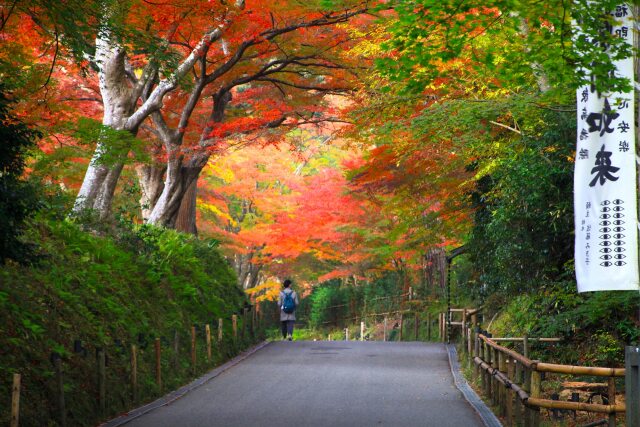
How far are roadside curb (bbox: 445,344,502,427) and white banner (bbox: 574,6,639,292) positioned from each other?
2.17 m

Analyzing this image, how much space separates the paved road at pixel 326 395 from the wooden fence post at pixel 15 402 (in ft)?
7.79

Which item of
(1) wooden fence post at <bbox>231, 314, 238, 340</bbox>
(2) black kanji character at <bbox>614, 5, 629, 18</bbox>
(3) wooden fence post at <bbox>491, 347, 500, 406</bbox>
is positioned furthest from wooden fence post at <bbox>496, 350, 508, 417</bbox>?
(1) wooden fence post at <bbox>231, 314, 238, 340</bbox>

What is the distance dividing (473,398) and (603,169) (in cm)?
479

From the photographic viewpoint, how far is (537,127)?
16.6 metres

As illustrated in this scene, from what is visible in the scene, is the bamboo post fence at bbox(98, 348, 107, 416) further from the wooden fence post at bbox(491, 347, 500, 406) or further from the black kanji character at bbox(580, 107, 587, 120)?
the black kanji character at bbox(580, 107, 587, 120)

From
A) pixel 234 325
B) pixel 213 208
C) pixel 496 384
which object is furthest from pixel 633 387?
pixel 213 208

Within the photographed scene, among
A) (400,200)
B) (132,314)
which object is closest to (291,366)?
(132,314)

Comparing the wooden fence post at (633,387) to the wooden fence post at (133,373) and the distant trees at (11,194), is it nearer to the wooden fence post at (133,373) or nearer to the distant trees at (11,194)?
the distant trees at (11,194)

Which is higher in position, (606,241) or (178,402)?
(606,241)

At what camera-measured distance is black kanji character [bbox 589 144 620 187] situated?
10.7m

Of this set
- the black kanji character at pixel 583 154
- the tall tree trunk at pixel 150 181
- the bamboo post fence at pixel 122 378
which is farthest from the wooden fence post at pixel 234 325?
the black kanji character at pixel 583 154

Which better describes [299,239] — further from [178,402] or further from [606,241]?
[606,241]

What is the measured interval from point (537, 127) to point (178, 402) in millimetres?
8227

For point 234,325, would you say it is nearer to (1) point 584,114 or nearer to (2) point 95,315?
(2) point 95,315
